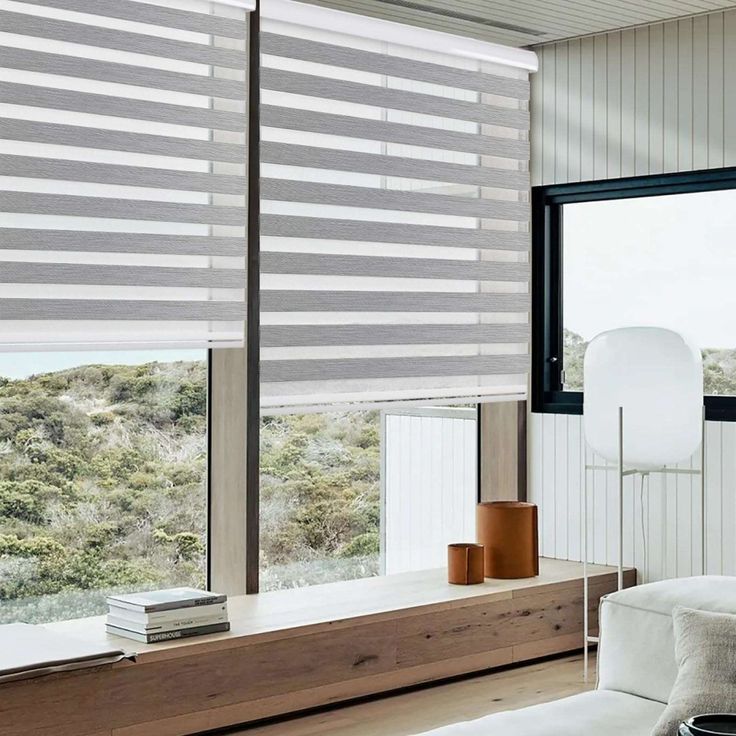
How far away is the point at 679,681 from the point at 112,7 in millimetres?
2781

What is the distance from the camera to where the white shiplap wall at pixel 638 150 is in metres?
4.86

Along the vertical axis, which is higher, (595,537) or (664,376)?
(664,376)

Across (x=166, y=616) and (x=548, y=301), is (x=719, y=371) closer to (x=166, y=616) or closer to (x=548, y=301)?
(x=548, y=301)

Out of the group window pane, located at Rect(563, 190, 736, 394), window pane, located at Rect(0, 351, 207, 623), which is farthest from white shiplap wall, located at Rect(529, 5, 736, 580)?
window pane, located at Rect(0, 351, 207, 623)

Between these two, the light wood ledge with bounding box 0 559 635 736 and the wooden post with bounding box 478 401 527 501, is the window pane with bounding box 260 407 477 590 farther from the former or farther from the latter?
the light wood ledge with bounding box 0 559 635 736

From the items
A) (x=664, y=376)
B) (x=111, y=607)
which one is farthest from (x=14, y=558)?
(x=664, y=376)

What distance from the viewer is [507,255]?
5.42 m

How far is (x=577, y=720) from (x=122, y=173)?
2333mm

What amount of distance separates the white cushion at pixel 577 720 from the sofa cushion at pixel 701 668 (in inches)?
5.0

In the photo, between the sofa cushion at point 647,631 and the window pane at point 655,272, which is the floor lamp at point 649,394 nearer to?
the window pane at point 655,272

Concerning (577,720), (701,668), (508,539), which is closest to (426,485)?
(508,539)

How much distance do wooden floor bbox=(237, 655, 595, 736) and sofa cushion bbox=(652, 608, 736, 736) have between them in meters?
1.29

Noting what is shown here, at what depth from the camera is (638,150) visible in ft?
16.7

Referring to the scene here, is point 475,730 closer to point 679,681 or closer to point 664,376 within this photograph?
point 679,681
